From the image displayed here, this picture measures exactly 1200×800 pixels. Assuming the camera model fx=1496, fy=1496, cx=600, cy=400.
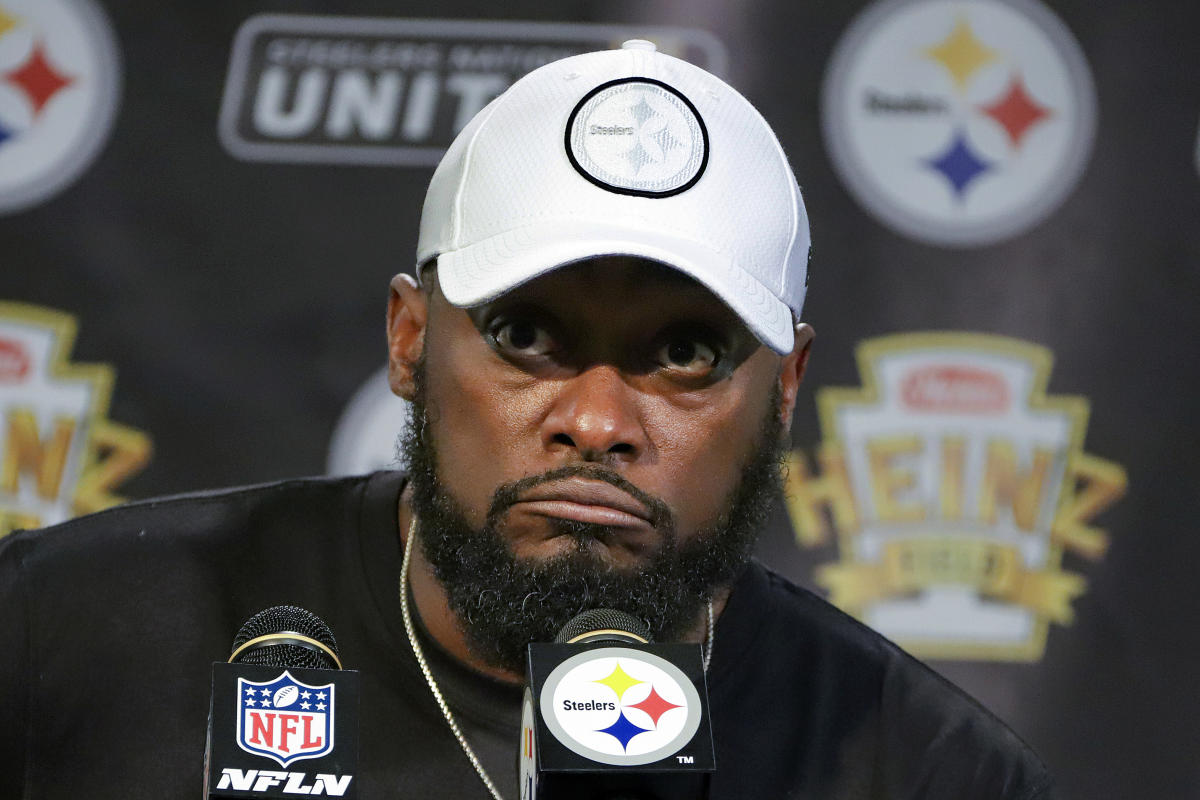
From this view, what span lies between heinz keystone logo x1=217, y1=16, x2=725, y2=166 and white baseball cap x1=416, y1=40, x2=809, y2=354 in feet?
3.68

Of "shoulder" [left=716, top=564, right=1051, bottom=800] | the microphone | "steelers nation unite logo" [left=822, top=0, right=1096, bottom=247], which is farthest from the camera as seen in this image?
"steelers nation unite logo" [left=822, top=0, right=1096, bottom=247]

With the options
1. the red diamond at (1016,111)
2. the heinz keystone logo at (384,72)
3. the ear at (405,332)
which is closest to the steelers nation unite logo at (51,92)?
the heinz keystone logo at (384,72)

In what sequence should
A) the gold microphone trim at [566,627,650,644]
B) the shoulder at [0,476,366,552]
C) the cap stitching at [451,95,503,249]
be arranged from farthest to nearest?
the shoulder at [0,476,366,552], the cap stitching at [451,95,503,249], the gold microphone trim at [566,627,650,644]

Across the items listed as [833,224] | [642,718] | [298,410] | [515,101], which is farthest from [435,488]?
[833,224]

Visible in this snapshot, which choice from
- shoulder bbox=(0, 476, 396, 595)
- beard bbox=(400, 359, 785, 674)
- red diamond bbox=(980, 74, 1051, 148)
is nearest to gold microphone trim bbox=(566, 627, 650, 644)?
beard bbox=(400, 359, 785, 674)

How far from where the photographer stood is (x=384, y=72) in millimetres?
2822

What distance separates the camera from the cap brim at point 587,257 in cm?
153

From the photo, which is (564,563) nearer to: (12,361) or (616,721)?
(616,721)

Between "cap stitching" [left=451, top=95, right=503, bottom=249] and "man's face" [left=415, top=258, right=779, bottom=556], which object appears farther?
"cap stitching" [left=451, top=95, right=503, bottom=249]

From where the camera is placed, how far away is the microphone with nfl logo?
1073 mm

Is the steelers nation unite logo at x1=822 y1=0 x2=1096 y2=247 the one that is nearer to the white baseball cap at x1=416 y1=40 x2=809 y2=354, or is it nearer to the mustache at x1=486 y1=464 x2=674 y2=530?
the white baseball cap at x1=416 y1=40 x2=809 y2=354

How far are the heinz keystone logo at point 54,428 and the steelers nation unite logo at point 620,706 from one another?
6.09ft

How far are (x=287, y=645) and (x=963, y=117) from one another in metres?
2.04

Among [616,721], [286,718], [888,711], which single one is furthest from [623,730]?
[888,711]
